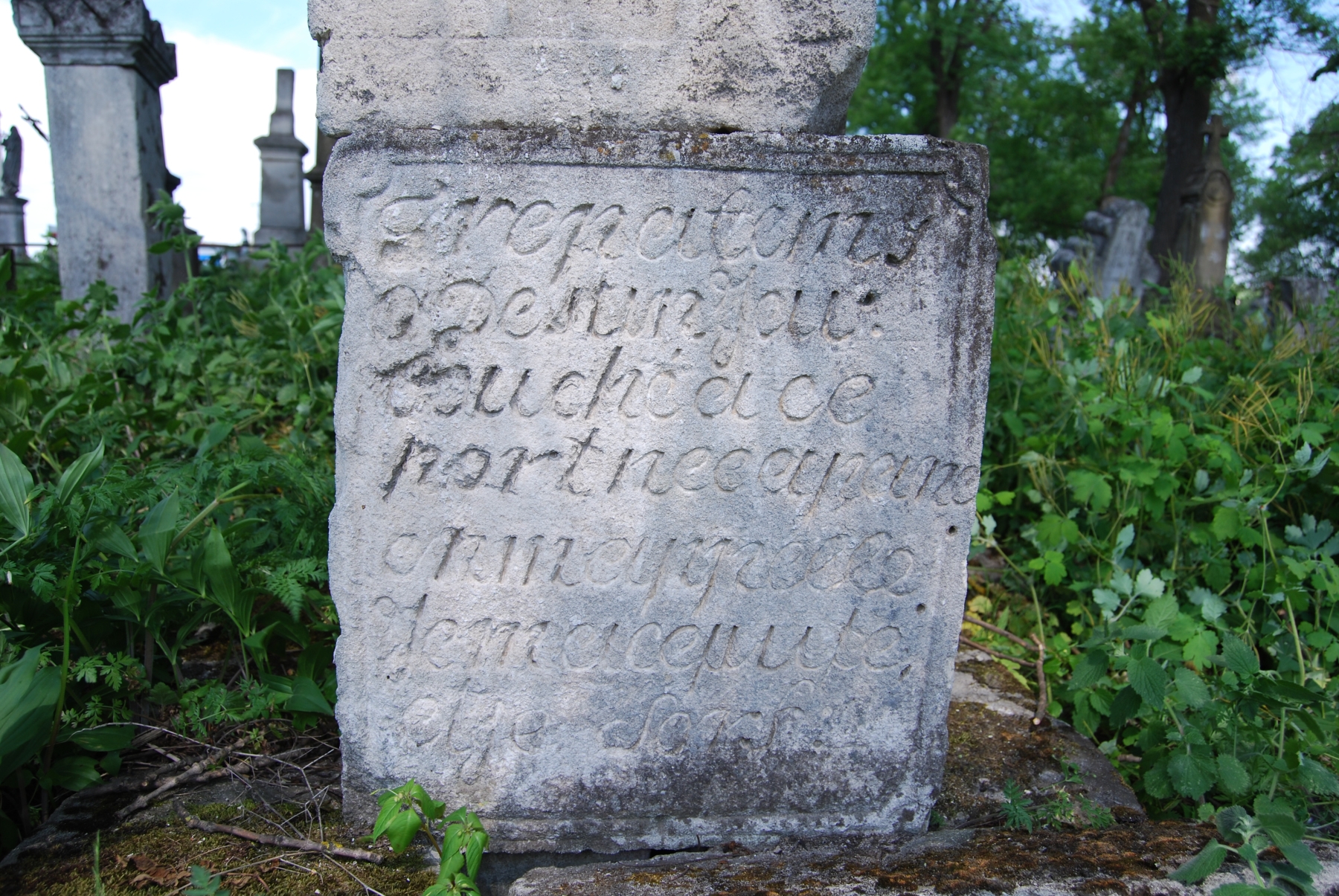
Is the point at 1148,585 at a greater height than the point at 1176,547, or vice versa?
the point at 1176,547

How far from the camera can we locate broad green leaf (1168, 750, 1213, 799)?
2.03 metres

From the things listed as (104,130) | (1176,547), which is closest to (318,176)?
(104,130)

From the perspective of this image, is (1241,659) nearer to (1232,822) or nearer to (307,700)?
(1232,822)

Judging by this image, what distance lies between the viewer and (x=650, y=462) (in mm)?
1835

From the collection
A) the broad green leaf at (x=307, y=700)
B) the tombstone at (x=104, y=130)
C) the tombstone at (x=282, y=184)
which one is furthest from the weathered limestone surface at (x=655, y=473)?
the tombstone at (x=282, y=184)

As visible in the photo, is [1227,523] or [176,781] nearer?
[176,781]

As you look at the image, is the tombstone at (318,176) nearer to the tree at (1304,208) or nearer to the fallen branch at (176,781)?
the fallen branch at (176,781)

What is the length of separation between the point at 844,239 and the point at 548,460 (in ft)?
2.63

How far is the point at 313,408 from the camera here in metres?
3.86

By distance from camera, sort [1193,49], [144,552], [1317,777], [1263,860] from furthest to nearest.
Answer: [1193,49] < [144,552] < [1317,777] < [1263,860]

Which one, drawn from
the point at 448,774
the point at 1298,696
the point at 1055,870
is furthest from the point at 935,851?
the point at 448,774

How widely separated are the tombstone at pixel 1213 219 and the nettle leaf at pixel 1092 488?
6692 mm

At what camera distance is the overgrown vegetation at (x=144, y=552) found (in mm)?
1950

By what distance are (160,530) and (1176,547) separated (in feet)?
10.8
